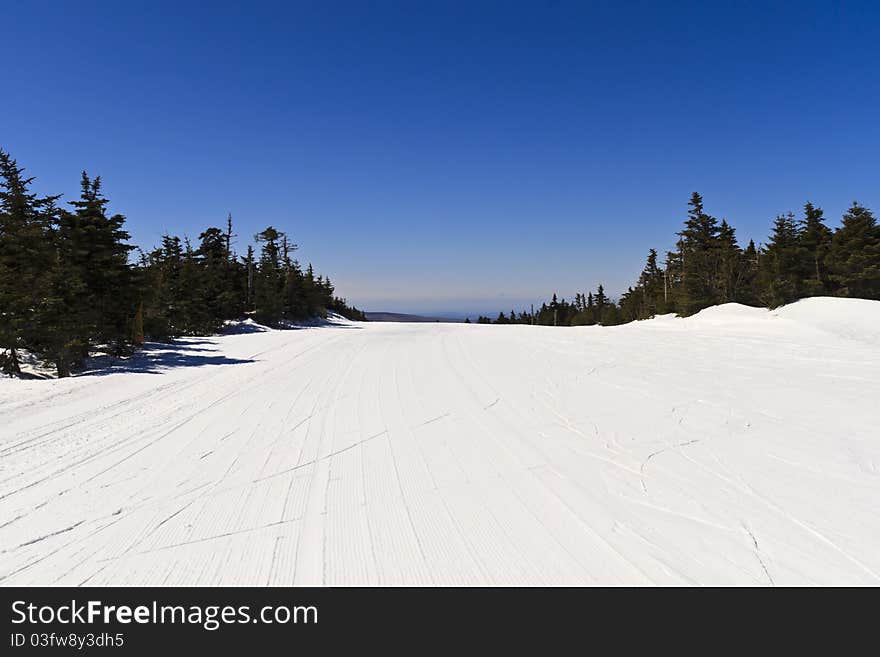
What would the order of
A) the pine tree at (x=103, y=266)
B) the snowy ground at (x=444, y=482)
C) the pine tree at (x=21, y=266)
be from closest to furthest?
1. the snowy ground at (x=444, y=482)
2. the pine tree at (x=21, y=266)
3. the pine tree at (x=103, y=266)

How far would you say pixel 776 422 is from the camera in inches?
201

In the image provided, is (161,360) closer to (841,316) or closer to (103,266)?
(103,266)

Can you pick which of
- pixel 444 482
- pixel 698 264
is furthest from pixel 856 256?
pixel 444 482

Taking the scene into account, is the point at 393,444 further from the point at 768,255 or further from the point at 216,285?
the point at 768,255

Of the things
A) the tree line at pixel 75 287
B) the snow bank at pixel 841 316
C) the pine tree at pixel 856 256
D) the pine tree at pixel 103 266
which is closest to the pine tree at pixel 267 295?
the tree line at pixel 75 287

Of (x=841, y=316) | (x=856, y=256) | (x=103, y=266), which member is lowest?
(x=841, y=316)

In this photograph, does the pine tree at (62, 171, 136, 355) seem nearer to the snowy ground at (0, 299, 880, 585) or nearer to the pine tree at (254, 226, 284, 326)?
the snowy ground at (0, 299, 880, 585)

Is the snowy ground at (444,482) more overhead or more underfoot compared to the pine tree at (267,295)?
more underfoot

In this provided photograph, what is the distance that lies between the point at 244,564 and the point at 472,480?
187cm

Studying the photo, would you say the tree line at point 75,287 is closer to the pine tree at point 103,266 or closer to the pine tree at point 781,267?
the pine tree at point 103,266

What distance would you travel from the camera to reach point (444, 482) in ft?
11.5

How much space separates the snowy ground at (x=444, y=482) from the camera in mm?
2373
